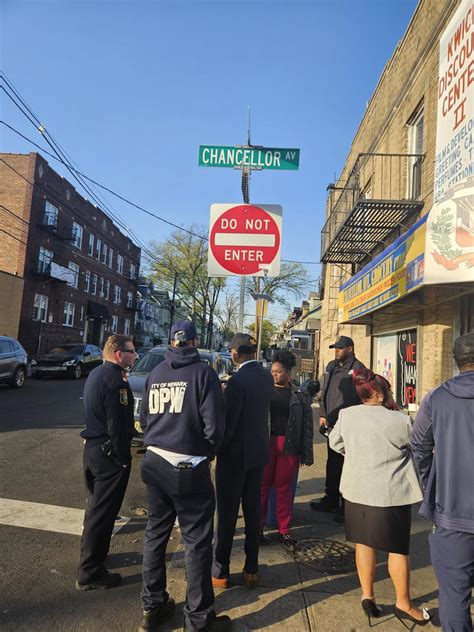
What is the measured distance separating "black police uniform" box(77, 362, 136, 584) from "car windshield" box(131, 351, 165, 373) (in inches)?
220

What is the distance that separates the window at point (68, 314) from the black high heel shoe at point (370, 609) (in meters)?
32.3

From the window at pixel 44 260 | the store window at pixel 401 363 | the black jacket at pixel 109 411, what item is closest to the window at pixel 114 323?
the window at pixel 44 260

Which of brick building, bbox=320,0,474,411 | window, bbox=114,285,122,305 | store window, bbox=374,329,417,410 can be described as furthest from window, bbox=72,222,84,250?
store window, bbox=374,329,417,410

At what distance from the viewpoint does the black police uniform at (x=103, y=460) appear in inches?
130

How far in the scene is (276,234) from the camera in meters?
4.99

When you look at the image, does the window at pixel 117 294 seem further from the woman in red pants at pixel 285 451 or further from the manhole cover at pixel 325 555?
the manhole cover at pixel 325 555

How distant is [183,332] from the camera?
122 inches

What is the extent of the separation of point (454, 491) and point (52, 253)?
3136 centimetres

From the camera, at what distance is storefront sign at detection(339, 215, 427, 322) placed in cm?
659

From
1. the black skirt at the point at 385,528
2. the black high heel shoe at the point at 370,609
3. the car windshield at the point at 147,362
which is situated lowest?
the black high heel shoe at the point at 370,609

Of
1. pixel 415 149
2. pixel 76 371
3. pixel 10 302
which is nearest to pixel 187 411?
pixel 415 149

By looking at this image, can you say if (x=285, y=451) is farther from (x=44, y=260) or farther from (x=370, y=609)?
(x=44, y=260)

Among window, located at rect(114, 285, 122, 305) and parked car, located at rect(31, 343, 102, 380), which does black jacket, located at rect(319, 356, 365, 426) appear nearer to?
parked car, located at rect(31, 343, 102, 380)

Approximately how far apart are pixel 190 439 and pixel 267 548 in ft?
6.31
